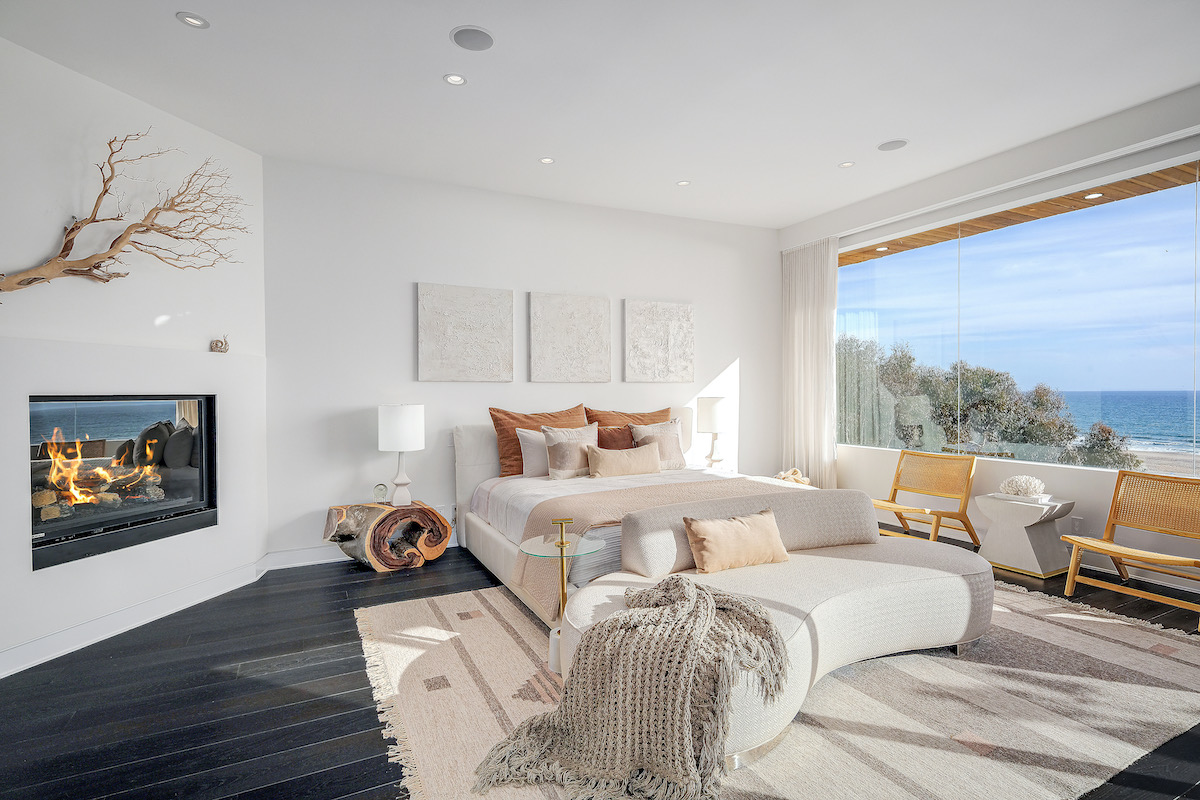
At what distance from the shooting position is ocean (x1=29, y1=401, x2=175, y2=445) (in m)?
2.81

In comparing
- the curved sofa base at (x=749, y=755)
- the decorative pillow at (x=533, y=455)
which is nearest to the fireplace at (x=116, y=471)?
the decorative pillow at (x=533, y=455)

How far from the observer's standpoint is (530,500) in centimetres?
359

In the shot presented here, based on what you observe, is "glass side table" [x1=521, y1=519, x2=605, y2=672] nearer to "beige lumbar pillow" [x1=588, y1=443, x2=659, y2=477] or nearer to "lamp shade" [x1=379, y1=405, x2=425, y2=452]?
"beige lumbar pillow" [x1=588, y1=443, x2=659, y2=477]

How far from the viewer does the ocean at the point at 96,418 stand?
2814 mm

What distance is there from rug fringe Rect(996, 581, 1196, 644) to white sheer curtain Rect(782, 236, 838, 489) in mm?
2090

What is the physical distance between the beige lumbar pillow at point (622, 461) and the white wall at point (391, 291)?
3.10ft

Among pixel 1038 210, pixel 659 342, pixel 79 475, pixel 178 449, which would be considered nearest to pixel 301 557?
pixel 178 449

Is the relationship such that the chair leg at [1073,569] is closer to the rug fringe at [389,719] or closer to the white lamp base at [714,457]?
the white lamp base at [714,457]

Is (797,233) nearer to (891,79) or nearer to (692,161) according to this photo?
(692,161)

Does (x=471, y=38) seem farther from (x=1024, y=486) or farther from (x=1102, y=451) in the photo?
(x=1102, y=451)

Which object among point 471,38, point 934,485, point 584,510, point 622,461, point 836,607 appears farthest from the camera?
point 934,485

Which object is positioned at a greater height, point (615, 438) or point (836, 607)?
point (615, 438)

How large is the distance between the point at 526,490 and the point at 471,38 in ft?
8.22

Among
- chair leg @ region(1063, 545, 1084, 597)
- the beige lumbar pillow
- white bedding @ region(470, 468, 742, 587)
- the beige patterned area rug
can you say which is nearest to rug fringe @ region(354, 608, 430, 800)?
the beige patterned area rug
